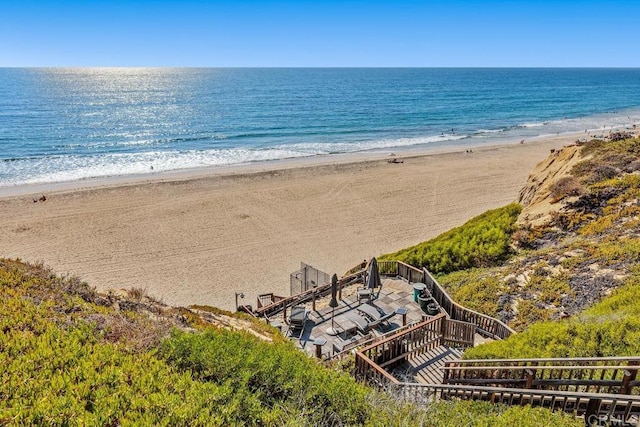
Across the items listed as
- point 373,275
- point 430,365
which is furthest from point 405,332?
point 373,275

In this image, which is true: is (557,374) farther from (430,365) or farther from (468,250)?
(468,250)

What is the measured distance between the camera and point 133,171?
35.1 m

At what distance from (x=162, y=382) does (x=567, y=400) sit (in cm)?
496

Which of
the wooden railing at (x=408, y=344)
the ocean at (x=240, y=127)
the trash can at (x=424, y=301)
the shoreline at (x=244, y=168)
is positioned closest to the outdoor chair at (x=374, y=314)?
the trash can at (x=424, y=301)

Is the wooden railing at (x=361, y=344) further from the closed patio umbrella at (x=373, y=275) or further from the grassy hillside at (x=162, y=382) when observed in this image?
the grassy hillside at (x=162, y=382)

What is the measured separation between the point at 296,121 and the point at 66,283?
172 ft

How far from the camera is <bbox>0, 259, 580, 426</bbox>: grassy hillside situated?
3990mm

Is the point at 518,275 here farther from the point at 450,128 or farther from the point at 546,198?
Answer: the point at 450,128

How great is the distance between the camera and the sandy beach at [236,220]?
1858 centimetres

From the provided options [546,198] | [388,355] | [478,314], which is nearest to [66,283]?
[388,355]

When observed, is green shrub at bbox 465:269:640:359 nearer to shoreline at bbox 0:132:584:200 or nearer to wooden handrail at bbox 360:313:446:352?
wooden handrail at bbox 360:313:446:352

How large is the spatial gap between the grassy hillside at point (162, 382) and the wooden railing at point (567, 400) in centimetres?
31

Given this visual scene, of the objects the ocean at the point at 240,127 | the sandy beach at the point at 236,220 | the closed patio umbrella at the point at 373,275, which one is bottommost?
the sandy beach at the point at 236,220

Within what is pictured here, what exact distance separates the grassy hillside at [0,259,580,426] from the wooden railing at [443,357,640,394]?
567 mm
